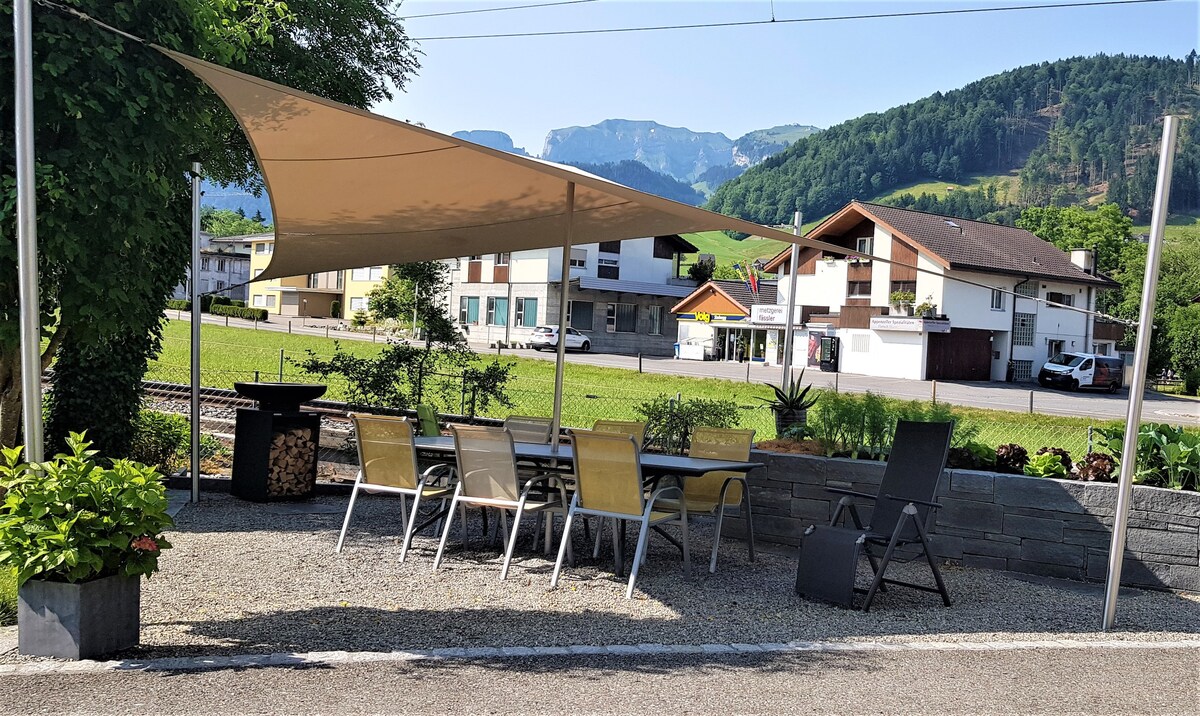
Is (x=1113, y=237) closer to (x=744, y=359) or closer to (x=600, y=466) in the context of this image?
(x=744, y=359)

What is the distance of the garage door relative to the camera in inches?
1505

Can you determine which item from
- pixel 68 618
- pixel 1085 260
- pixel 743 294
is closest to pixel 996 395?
pixel 743 294

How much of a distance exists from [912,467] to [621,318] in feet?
143

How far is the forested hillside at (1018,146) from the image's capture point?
152375 millimetres

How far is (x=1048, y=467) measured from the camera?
6641mm

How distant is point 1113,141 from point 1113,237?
10827 centimetres

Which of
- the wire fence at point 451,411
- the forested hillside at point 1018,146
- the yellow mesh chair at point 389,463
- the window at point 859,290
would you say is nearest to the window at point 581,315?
the window at point 859,290

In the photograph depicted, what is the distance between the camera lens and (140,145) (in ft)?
17.6

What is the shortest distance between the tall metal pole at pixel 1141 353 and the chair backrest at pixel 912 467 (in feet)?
3.11

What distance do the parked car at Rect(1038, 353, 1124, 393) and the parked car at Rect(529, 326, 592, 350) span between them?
58.0 ft

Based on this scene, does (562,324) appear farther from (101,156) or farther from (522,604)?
(101,156)

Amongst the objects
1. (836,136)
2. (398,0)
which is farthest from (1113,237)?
(836,136)

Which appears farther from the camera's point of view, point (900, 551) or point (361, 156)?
point (900, 551)

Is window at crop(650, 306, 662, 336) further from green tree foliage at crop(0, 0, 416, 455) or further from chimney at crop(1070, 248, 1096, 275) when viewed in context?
green tree foliage at crop(0, 0, 416, 455)
